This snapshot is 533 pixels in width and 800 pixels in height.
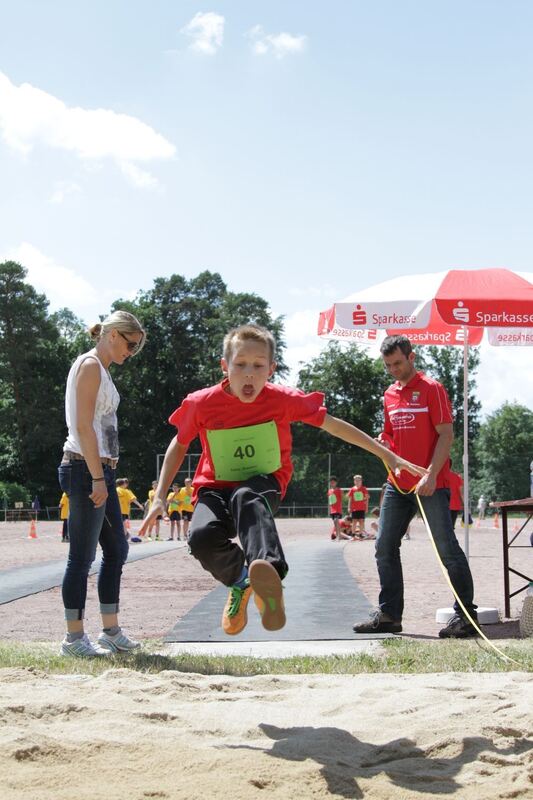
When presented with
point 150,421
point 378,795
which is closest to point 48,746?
point 378,795

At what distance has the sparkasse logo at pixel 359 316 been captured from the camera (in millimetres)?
7918

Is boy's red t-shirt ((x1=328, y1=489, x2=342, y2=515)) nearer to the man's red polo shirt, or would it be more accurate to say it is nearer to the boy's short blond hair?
Result: the man's red polo shirt

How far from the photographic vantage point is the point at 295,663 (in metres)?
5.40

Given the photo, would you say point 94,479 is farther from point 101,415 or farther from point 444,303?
point 444,303

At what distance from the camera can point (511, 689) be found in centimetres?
454

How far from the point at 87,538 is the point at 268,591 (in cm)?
227

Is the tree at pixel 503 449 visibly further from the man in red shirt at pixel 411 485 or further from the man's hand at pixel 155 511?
the man's hand at pixel 155 511

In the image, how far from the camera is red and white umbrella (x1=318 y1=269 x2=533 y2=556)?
733 cm

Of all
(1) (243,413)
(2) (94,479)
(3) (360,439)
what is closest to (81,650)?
(2) (94,479)

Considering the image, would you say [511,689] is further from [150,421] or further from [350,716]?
[150,421]

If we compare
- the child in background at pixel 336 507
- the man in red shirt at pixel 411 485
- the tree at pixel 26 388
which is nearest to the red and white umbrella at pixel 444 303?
the man in red shirt at pixel 411 485

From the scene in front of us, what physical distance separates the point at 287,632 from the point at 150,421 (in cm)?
6704

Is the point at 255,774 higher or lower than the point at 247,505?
lower

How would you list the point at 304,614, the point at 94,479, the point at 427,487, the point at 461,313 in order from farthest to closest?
the point at 304,614 < the point at 461,313 < the point at 427,487 < the point at 94,479
